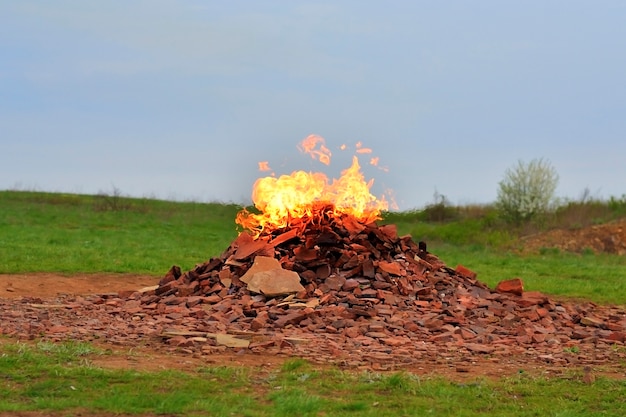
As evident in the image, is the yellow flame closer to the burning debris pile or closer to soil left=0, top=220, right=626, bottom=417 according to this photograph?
the burning debris pile

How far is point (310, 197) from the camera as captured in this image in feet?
43.4

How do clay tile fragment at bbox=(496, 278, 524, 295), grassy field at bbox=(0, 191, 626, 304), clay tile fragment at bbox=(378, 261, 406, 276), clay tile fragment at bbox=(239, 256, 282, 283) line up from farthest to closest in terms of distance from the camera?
grassy field at bbox=(0, 191, 626, 304) < clay tile fragment at bbox=(496, 278, 524, 295) < clay tile fragment at bbox=(378, 261, 406, 276) < clay tile fragment at bbox=(239, 256, 282, 283)

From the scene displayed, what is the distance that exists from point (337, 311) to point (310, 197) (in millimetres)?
A: 2926

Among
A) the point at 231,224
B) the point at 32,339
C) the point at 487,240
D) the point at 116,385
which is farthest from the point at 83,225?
the point at 116,385

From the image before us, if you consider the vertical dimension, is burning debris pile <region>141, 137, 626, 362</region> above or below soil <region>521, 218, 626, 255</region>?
below

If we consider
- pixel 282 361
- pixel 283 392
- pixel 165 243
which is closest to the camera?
pixel 283 392

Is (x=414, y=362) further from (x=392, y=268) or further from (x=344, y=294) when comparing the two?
(x=392, y=268)

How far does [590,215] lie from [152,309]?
22718mm

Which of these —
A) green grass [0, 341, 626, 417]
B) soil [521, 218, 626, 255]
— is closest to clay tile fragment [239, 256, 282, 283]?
green grass [0, 341, 626, 417]

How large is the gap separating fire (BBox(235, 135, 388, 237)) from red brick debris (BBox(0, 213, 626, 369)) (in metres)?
0.22

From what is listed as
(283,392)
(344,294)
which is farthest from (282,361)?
(344,294)

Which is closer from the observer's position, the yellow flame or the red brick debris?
the red brick debris

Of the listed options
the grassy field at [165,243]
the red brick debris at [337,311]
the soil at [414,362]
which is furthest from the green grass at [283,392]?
the grassy field at [165,243]

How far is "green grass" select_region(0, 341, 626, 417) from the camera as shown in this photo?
6.51m
